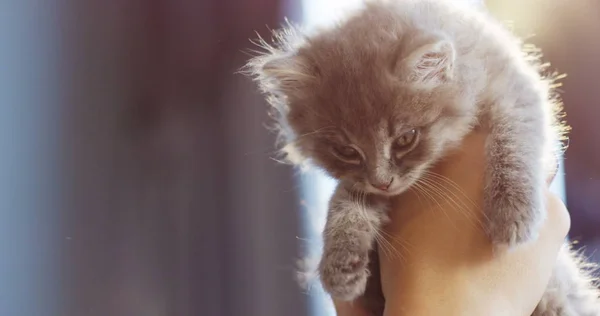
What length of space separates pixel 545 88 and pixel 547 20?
27.9 inches

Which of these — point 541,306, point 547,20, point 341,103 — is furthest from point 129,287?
point 547,20

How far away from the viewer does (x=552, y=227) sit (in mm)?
1256

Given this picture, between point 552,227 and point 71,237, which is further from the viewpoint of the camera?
point 71,237

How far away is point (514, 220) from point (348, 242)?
1.23 ft

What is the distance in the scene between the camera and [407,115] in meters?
1.21

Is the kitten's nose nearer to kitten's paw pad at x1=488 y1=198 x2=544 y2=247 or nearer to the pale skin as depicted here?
the pale skin

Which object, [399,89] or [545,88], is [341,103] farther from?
[545,88]

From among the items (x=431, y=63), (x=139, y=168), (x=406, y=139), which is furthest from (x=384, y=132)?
(x=139, y=168)

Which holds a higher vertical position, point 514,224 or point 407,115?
point 407,115

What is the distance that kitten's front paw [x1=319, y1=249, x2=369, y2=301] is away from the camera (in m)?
1.25

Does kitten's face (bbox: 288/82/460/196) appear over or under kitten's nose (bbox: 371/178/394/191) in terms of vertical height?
over

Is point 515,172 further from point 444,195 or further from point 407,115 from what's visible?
point 407,115

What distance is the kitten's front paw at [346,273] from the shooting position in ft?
4.11

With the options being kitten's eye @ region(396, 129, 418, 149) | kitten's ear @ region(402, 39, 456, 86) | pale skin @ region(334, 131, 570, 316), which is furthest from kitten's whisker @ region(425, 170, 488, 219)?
kitten's ear @ region(402, 39, 456, 86)
